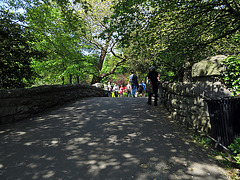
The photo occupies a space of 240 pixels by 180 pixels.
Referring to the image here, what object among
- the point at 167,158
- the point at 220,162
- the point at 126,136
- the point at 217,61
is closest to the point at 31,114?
the point at 126,136

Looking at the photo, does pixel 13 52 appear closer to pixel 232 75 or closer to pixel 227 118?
pixel 227 118

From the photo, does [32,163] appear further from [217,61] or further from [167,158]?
[217,61]

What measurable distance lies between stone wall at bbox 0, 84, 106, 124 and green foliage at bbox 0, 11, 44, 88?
1.76 m

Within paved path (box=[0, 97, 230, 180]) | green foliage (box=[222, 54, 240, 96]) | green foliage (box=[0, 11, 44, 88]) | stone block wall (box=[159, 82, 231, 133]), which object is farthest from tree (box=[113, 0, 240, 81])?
green foliage (box=[0, 11, 44, 88])

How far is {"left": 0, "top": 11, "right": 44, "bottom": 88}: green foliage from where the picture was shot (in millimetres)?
5734

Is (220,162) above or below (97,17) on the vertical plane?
below

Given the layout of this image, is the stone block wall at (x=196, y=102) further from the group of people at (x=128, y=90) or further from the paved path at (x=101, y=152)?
the group of people at (x=128, y=90)

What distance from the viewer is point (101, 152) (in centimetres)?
296

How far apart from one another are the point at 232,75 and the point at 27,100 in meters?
7.09

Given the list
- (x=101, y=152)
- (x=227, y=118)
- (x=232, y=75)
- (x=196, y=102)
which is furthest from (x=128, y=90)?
(x=227, y=118)

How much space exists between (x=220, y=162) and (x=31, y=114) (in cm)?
602

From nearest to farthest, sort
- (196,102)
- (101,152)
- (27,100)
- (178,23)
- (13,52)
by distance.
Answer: (101,152) → (196,102) → (27,100) → (13,52) → (178,23)

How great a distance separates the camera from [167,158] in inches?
109

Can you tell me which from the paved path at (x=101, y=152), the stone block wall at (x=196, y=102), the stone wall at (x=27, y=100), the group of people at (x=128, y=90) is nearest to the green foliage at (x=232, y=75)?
the stone block wall at (x=196, y=102)
